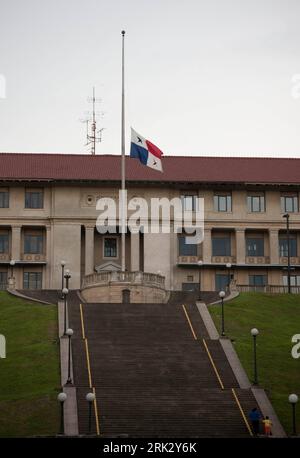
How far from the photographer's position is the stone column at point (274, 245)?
340ft

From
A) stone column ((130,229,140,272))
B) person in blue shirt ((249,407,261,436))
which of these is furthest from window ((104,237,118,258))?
person in blue shirt ((249,407,261,436))

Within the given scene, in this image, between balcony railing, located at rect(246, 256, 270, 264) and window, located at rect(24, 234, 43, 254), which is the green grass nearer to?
balcony railing, located at rect(246, 256, 270, 264)

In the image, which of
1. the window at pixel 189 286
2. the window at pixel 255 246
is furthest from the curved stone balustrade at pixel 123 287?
the window at pixel 255 246

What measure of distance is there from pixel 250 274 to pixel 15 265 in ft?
69.5

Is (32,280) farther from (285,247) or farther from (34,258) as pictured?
(285,247)

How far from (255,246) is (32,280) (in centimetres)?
2059

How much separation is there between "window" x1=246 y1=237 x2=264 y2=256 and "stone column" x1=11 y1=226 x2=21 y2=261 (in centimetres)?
2081

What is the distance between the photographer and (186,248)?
103125mm

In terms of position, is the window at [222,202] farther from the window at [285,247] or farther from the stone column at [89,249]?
the stone column at [89,249]

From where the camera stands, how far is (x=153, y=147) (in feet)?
283

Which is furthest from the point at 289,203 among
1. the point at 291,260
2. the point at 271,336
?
the point at 271,336

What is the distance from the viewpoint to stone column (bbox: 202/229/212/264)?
10269 centimetres

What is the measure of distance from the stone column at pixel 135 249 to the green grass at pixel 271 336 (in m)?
15.2
